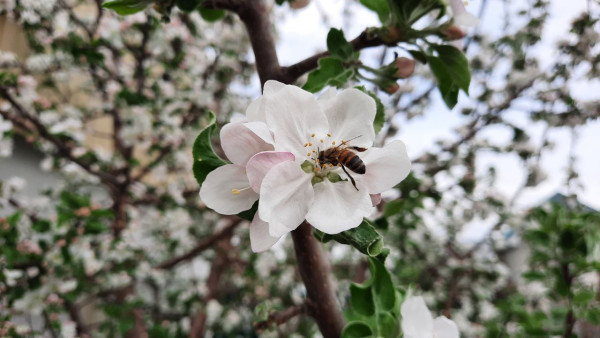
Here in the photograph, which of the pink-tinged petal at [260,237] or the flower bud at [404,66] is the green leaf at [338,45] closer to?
the flower bud at [404,66]

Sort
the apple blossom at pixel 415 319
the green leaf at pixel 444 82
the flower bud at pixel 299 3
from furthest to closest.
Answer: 1. the flower bud at pixel 299 3
2. the green leaf at pixel 444 82
3. the apple blossom at pixel 415 319

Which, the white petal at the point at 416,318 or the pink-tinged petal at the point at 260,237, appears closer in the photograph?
the pink-tinged petal at the point at 260,237

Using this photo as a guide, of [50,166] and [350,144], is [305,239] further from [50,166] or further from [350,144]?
[50,166]

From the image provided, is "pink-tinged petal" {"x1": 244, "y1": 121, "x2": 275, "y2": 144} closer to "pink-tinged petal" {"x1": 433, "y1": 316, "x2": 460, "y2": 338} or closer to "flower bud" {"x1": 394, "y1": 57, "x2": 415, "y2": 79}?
"flower bud" {"x1": 394, "y1": 57, "x2": 415, "y2": 79}

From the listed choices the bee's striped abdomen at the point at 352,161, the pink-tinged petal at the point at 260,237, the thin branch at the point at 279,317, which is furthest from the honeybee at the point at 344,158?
the thin branch at the point at 279,317

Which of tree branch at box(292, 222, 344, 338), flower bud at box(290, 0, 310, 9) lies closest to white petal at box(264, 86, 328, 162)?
tree branch at box(292, 222, 344, 338)

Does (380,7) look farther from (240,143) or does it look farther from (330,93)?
(240,143)

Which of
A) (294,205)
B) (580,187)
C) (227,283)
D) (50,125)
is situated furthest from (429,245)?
(294,205)
